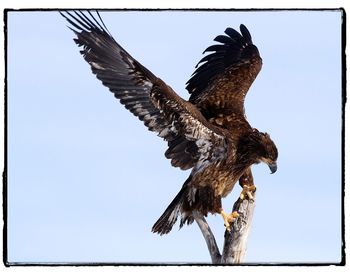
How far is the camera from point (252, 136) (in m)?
9.70

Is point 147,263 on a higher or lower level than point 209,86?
lower

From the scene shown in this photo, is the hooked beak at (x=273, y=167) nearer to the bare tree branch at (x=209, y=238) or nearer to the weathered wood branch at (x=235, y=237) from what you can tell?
the weathered wood branch at (x=235, y=237)

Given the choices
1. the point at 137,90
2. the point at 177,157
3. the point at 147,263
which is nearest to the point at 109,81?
the point at 137,90

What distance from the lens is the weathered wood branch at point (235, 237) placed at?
9258 millimetres

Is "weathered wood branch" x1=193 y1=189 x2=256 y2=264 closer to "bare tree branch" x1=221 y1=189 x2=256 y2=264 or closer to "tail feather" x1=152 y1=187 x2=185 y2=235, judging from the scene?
"bare tree branch" x1=221 y1=189 x2=256 y2=264

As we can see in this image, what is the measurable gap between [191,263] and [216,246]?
51 cm

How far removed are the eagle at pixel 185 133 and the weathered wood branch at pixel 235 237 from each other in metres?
0.06

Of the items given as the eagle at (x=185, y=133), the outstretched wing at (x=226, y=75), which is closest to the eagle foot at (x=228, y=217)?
the eagle at (x=185, y=133)

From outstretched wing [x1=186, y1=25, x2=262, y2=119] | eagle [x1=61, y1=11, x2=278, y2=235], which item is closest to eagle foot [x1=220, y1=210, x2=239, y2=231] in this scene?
eagle [x1=61, y1=11, x2=278, y2=235]

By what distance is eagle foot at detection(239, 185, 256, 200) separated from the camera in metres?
9.63

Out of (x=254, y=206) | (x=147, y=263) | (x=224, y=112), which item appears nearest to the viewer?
(x=147, y=263)

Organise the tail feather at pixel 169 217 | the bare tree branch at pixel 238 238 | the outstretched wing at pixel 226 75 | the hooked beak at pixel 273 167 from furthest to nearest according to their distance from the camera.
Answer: the outstretched wing at pixel 226 75, the tail feather at pixel 169 217, the hooked beak at pixel 273 167, the bare tree branch at pixel 238 238

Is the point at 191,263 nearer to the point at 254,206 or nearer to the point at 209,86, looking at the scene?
the point at 254,206

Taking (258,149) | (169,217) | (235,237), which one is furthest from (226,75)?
(235,237)
